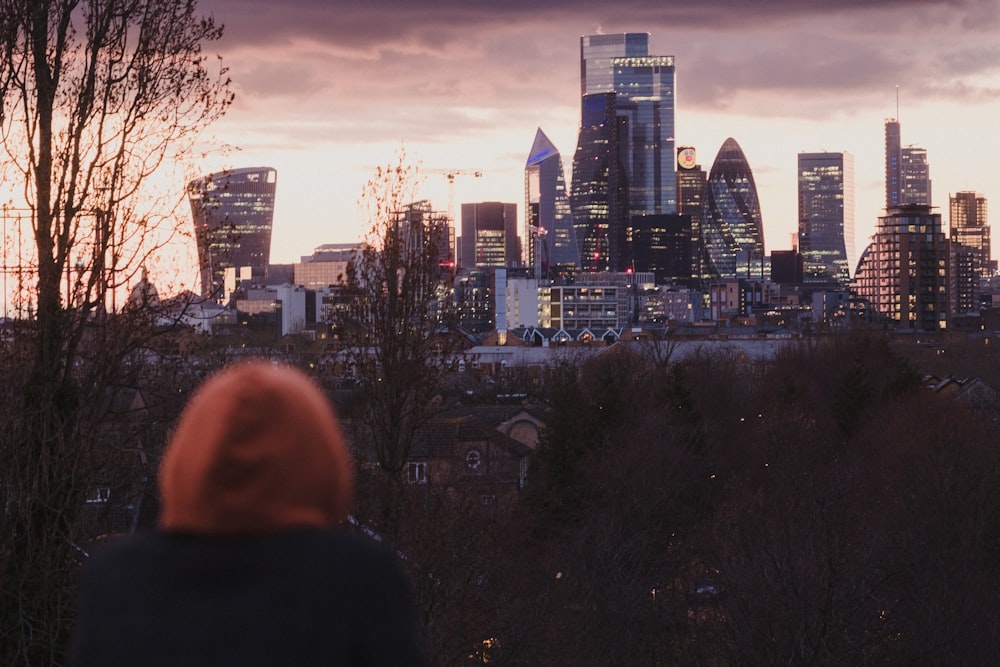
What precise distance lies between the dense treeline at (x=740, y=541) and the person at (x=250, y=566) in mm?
10928

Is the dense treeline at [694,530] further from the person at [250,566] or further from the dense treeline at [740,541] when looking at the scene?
the person at [250,566]

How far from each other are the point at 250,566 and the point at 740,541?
2476 cm

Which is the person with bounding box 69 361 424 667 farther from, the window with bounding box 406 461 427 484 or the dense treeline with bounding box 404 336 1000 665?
the window with bounding box 406 461 427 484

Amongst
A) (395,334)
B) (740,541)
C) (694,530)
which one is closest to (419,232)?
(395,334)

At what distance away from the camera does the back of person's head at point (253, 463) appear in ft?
8.57

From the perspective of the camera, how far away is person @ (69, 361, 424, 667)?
2551mm

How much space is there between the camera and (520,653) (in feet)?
62.5

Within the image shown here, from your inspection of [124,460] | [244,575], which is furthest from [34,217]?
[244,575]

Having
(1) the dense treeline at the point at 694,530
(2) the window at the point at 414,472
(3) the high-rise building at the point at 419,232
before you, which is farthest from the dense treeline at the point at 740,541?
(3) the high-rise building at the point at 419,232

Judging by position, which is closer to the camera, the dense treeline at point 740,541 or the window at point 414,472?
the dense treeline at point 740,541

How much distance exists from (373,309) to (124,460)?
28.1 ft

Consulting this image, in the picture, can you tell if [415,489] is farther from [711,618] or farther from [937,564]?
[937,564]

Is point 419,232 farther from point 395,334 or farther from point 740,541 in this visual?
point 740,541

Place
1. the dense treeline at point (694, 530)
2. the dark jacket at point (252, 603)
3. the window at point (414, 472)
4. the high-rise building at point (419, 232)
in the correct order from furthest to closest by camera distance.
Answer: the window at point (414, 472)
the high-rise building at point (419, 232)
the dense treeline at point (694, 530)
the dark jacket at point (252, 603)
